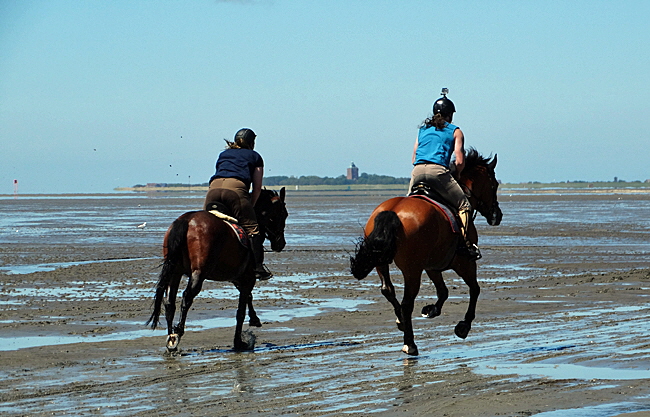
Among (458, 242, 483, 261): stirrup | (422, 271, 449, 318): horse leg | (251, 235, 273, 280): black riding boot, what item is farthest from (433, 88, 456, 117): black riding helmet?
(251, 235, 273, 280): black riding boot

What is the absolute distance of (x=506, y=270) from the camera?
61.4 feet

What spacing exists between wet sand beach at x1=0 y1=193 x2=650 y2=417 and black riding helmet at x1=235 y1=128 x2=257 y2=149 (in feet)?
7.42

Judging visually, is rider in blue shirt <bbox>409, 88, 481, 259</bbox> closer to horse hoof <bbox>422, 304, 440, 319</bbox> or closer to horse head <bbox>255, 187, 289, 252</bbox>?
horse hoof <bbox>422, 304, 440, 319</bbox>

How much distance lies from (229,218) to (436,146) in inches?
95.5

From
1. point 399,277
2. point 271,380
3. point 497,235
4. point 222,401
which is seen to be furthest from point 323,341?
point 497,235

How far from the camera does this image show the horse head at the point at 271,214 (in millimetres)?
11070

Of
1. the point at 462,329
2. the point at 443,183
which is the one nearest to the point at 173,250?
the point at 443,183

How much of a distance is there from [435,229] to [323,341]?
185 centimetres

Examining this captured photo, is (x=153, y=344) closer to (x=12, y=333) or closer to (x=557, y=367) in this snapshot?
(x=12, y=333)

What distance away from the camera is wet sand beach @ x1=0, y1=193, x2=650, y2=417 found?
271 inches

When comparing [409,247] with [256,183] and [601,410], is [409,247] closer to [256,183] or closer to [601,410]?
[256,183]

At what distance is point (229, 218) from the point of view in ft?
32.6

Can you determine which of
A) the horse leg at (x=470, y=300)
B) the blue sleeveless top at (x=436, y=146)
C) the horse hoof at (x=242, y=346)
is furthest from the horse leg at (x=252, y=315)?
the blue sleeveless top at (x=436, y=146)

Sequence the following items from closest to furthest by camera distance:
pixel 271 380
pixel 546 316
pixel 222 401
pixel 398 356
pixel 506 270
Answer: pixel 222 401 < pixel 271 380 < pixel 398 356 < pixel 546 316 < pixel 506 270
